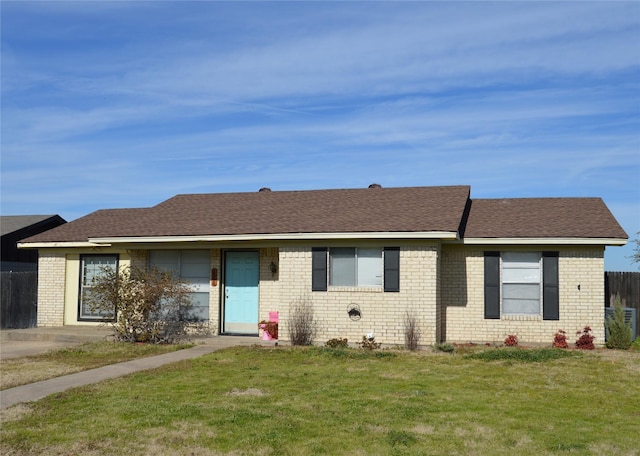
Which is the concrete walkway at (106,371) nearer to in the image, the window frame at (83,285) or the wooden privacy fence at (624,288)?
the window frame at (83,285)

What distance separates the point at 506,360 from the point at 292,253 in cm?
594

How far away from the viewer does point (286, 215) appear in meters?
18.2

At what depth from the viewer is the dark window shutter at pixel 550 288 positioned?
16.3m

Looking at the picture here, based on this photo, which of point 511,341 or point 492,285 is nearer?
point 511,341

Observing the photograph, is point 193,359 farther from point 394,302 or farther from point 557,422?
point 557,422

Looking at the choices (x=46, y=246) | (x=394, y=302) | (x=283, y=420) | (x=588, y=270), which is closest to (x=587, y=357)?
(x=588, y=270)

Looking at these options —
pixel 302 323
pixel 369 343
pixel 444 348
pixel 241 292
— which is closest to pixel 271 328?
pixel 302 323

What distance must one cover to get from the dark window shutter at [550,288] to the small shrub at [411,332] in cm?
→ 332

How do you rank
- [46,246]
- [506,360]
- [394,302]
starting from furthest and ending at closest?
1. [46,246]
2. [394,302]
3. [506,360]

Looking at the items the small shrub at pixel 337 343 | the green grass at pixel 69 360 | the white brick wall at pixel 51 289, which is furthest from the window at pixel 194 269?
the small shrub at pixel 337 343

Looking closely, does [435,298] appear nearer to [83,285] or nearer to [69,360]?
[69,360]

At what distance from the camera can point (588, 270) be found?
640 inches

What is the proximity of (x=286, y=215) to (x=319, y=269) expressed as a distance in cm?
238

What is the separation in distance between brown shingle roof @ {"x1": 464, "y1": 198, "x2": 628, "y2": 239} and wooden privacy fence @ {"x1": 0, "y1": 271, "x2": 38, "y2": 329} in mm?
13577
